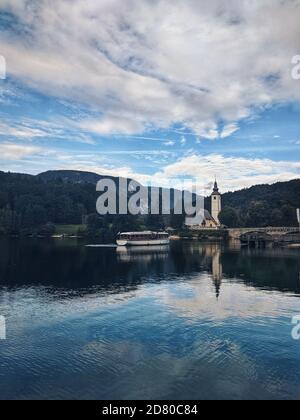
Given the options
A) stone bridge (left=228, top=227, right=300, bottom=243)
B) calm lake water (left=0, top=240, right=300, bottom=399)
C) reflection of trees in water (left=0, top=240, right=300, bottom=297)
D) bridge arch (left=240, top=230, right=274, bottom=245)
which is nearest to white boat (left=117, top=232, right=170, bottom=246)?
bridge arch (left=240, top=230, right=274, bottom=245)

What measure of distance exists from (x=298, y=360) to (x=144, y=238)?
125411 millimetres

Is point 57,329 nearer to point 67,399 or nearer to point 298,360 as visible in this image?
point 67,399

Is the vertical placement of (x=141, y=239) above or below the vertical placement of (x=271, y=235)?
below

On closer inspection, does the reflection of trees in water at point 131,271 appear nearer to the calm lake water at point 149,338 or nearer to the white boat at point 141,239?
the calm lake water at point 149,338

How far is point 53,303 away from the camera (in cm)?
4588

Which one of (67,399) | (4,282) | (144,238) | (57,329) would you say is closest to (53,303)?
(57,329)

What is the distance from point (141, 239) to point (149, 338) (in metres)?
119

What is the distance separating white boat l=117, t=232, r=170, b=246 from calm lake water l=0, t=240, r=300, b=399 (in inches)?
3176

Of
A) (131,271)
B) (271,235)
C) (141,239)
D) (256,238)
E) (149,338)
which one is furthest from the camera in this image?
(271,235)

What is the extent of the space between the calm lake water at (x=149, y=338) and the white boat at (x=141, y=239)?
265 ft

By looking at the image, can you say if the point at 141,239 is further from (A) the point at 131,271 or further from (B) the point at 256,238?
(A) the point at 131,271

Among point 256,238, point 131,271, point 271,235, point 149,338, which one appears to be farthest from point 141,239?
point 149,338

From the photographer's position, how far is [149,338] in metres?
32.5

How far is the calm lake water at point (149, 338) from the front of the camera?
76.8 ft
